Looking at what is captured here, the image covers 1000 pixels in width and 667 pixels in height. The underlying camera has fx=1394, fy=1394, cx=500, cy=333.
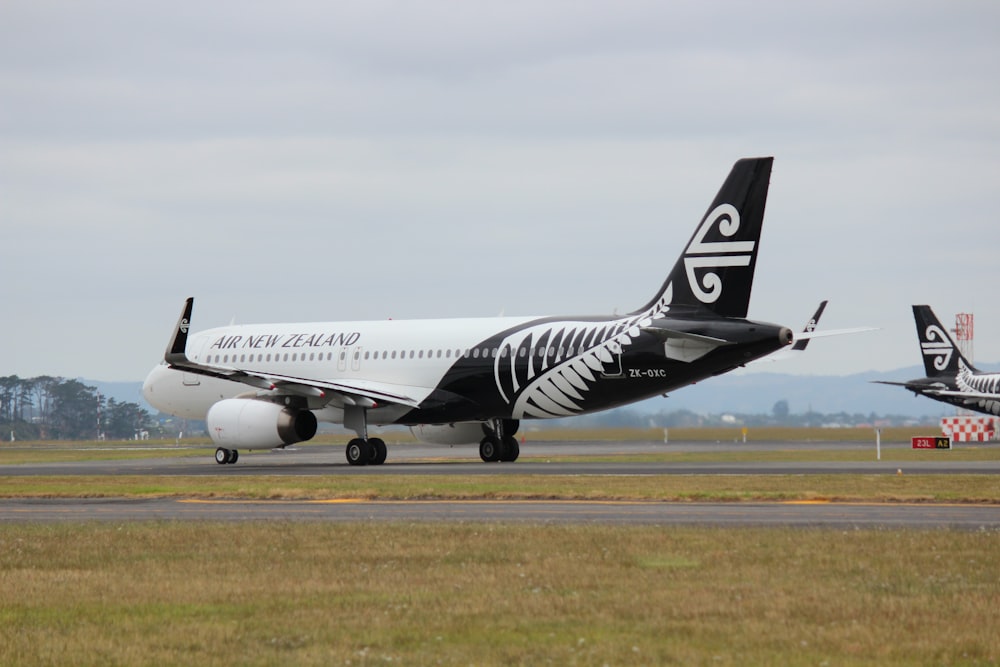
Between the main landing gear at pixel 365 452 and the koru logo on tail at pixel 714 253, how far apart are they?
1203cm

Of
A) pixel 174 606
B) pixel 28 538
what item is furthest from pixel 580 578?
pixel 28 538

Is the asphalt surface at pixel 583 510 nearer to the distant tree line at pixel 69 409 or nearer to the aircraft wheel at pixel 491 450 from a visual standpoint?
the aircraft wheel at pixel 491 450

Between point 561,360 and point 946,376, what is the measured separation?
39.3 m

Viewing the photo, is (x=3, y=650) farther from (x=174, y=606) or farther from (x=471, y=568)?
(x=471, y=568)

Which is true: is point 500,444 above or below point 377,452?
above

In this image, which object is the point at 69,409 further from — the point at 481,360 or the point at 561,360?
the point at 561,360

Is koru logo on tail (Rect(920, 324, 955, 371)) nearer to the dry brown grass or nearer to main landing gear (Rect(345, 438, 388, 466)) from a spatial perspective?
main landing gear (Rect(345, 438, 388, 466))

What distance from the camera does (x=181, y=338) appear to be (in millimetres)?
43594

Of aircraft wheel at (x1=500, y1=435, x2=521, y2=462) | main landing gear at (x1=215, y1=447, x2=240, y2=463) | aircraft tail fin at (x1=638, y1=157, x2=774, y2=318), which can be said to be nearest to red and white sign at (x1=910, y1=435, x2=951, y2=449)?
aircraft wheel at (x1=500, y1=435, x2=521, y2=462)

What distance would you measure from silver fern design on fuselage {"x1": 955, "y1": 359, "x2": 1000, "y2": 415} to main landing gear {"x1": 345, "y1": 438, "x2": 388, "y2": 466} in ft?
121

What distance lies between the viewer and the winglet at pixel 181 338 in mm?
43344

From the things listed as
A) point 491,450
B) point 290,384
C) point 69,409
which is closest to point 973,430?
point 491,450

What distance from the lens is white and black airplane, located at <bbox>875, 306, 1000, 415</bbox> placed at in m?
71.2

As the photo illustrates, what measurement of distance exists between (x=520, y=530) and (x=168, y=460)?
36.5 m
